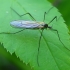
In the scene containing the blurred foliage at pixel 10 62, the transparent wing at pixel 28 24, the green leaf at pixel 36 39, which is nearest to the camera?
the green leaf at pixel 36 39

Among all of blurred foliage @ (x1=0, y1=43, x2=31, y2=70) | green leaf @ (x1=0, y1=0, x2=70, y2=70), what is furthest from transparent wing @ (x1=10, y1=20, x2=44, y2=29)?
blurred foliage @ (x1=0, y1=43, x2=31, y2=70)

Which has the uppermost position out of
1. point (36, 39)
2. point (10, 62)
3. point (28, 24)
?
point (28, 24)

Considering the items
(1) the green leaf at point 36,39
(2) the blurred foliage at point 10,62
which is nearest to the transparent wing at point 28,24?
(1) the green leaf at point 36,39

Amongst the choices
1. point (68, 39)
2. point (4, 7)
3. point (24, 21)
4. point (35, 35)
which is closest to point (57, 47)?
point (68, 39)

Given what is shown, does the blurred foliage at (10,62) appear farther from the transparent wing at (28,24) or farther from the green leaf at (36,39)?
the green leaf at (36,39)

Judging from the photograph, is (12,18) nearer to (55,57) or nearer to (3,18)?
(3,18)

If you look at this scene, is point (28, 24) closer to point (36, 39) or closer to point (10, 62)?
point (36, 39)

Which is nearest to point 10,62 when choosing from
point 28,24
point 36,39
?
point 28,24

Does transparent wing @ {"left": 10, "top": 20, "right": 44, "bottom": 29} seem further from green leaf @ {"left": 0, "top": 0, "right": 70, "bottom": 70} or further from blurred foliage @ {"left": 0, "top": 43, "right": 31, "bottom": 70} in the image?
blurred foliage @ {"left": 0, "top": 43, "right": 31, "bottom": 70}
